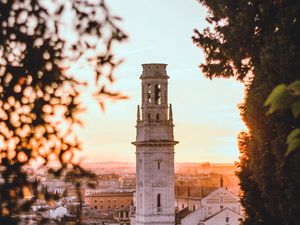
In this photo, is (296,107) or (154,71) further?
(154,71)

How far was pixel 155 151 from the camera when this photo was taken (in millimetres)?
45531

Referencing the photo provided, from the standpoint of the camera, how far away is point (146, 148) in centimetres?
4559

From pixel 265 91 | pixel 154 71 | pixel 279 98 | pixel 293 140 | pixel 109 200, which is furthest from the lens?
pixel 109 200

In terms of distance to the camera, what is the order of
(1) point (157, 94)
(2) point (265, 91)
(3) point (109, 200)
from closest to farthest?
1. (2) point (265, 91)
2. (1) point (157, 94)
3. (3) point (109, 200)

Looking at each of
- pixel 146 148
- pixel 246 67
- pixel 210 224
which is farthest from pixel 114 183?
pixel 246 67

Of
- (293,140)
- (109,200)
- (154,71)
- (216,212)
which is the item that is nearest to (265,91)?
(293,140)

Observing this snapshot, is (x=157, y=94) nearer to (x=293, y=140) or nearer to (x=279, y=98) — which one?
(x=293, y=140)

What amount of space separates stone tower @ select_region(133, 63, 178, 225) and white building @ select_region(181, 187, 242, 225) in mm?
10727

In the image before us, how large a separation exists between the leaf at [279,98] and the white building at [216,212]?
50170 millimetres

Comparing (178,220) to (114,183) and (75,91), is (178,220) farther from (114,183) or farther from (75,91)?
(114,183)

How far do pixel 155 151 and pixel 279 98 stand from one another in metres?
41.1

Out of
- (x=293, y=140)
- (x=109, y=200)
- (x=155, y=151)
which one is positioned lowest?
(x=293, y=140)

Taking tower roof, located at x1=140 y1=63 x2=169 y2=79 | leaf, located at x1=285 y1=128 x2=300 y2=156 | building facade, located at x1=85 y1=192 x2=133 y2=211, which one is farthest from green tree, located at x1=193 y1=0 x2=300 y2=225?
building facade, located at x1=85 y1=192 x2=133 y2=211

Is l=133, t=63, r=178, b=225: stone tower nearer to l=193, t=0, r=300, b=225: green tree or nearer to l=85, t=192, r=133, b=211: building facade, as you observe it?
l=193, t=0, r=300, b=225: green tree
